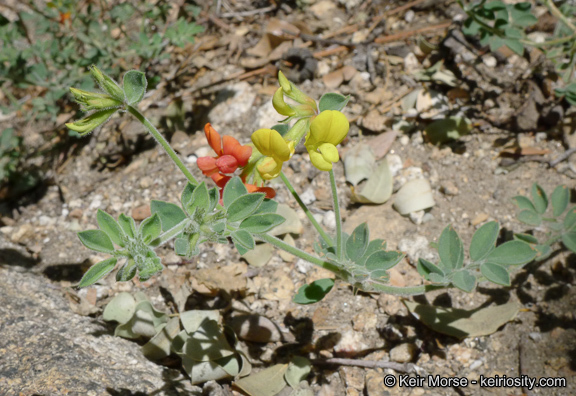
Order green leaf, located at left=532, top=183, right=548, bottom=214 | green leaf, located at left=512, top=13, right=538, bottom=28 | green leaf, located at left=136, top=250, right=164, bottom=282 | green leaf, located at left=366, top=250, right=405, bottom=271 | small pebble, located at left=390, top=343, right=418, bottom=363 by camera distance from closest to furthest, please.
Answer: green leaf, located at left=136, top=250, right=164, bottom=282, green leaf, located at left=366, top=250, right=405, bottom=271, small pebble, located at left=390, top=343, right=418, bottom=363, green leaf, located at left=532, top=183, right=548, bottom=214, green leaf, located at left=512, top=13, right=538, bottom=28

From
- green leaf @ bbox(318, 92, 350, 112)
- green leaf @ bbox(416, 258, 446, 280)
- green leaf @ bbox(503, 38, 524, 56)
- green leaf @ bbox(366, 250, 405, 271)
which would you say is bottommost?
green leaf @ bbox(416, 258, 446, 280)

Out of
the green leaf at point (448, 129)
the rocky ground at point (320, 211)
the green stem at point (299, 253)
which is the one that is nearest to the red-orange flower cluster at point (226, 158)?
the green stem at point (299, 253)

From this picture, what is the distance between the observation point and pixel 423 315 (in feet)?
8.18

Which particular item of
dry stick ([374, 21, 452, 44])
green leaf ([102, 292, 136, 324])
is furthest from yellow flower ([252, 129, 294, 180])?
dry stick ([374, 21, 452, 44])

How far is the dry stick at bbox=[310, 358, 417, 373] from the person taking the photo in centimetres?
238

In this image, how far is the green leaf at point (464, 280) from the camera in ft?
6.64

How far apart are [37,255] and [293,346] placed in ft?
5.95

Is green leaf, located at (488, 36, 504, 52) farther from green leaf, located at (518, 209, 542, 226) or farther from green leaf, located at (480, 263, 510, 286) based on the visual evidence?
green leaf, located at (480, 263, 510, 286)

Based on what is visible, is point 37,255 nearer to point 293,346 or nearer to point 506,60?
point 293,346

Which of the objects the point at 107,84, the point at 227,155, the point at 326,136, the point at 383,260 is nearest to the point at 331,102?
the point at 326,136

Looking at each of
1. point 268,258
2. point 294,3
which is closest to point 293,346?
point 268,258

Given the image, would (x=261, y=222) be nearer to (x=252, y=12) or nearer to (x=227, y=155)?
(x=227, y=155)

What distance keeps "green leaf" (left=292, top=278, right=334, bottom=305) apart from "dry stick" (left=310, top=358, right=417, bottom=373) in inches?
18.2

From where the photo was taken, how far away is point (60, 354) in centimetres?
219
